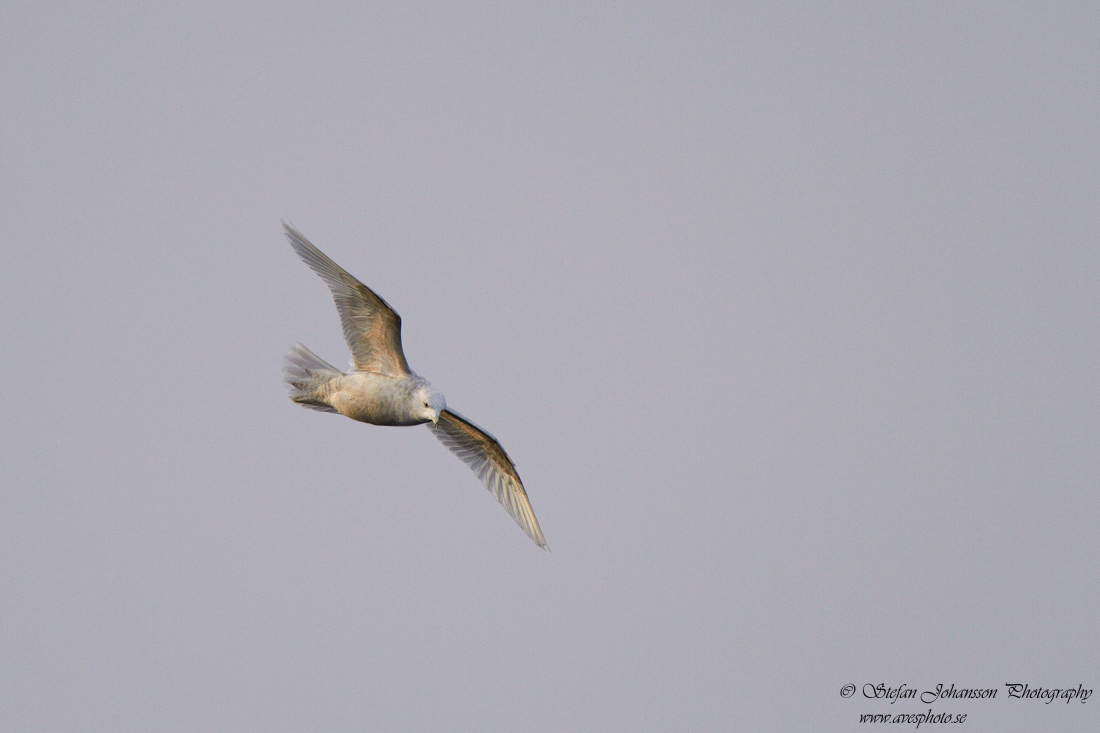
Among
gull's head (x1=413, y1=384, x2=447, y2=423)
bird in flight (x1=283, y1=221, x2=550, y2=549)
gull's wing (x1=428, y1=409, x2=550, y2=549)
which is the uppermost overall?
bird in flight (x1=283, y1=221, x2=550, y2=549)

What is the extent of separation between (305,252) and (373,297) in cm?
105

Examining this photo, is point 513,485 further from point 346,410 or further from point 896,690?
point 896,690

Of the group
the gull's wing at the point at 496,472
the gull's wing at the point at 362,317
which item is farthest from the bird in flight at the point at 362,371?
the gull's wing at the point at 496,472

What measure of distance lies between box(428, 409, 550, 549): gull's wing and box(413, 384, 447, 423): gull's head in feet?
10.3

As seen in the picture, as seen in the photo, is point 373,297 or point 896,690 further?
point 896,690

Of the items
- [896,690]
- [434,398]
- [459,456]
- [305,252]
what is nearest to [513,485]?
[459,456]

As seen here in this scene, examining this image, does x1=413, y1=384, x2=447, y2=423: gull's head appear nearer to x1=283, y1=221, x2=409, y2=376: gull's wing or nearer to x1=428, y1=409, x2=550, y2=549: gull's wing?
x1=283, y1=221, x2=409, y2=376: gull's wing

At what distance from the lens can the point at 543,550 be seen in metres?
15.6

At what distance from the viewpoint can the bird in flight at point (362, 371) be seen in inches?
505

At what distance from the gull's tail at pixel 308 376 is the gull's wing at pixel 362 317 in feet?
1.84

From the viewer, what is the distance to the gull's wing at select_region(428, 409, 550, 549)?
16000 millimetres

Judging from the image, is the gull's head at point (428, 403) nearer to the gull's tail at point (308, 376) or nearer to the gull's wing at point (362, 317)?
the gull's wing at point (362, 317)

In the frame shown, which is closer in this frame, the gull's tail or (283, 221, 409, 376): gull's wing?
(283, 221, 409, 376): gull's wing

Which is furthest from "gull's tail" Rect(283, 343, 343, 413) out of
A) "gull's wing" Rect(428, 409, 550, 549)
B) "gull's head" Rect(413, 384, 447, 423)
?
"gull's wing" Rect(428, 409, 550, 549)
